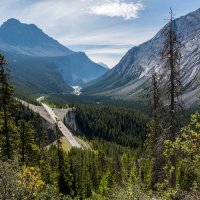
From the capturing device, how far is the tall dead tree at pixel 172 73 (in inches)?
1204

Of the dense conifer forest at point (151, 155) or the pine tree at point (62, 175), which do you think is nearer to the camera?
the dense conifer forest at point (151, 155)

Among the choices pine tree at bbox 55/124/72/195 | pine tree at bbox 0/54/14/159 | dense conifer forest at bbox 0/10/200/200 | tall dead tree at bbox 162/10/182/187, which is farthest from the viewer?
pine tree at bbox 55/124/72/195

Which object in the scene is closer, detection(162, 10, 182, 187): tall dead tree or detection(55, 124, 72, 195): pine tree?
detection(162, 10, 182, 187): tall dead tree

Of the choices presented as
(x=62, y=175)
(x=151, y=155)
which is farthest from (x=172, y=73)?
(x=62, y=175)

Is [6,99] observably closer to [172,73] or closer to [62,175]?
[172,73]

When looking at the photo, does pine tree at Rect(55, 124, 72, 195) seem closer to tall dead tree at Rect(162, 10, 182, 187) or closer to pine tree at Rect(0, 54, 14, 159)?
pine tree at Rect(0, 54, 14, 159)

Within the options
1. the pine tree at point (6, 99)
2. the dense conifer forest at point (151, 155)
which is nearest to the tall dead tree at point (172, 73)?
the dense conifer forest at point (151, 155)

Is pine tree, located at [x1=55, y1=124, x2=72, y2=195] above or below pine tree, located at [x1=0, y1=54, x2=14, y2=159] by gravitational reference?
below

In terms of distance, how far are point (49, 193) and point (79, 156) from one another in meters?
71.0

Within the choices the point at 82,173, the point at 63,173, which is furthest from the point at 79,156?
the point at 63,173

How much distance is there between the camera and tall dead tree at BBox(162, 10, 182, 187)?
3059 centimetres

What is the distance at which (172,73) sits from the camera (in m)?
31.2

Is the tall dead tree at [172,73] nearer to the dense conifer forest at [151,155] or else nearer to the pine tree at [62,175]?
the dense conifer forest at [151,155]

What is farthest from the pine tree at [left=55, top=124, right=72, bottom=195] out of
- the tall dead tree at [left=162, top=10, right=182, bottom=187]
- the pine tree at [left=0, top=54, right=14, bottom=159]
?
the tall dead tree at [left=162, top=10, right=182, bottom=187]
